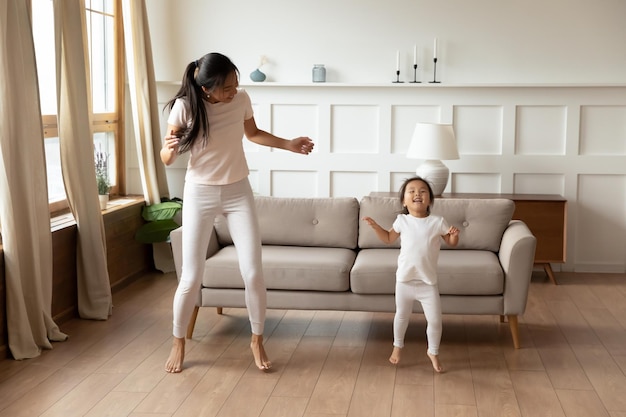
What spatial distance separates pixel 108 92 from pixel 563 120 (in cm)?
329

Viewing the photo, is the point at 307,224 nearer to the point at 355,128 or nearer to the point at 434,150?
the point at 434,150

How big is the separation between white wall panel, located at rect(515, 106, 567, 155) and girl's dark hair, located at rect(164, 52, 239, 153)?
312 centimetres

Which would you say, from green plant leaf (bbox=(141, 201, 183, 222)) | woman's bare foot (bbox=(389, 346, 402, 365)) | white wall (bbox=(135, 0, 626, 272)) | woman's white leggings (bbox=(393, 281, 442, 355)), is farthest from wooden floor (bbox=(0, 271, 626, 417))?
white wall (bbox=(135, 0, 626, 272))

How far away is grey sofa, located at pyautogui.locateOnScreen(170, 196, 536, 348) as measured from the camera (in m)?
4.32

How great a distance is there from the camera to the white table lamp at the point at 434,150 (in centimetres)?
579

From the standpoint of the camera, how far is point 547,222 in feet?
19.5

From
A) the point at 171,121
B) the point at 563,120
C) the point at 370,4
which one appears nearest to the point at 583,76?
the point at 563,120

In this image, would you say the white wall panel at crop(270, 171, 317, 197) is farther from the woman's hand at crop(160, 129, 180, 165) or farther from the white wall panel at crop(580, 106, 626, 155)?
the woman's hand at crop(160, 129, 180, 165)

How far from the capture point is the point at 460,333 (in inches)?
182

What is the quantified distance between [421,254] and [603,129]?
9.32 feet

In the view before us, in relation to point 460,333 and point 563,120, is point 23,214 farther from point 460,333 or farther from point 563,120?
point 563,120

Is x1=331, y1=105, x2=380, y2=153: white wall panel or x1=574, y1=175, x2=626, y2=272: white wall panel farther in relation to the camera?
x1=331, y1=105, x2=380, y2=153: white wall panel

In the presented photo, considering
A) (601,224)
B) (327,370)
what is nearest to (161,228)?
(327,370)

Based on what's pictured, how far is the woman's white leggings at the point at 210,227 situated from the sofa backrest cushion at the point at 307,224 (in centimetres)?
97
